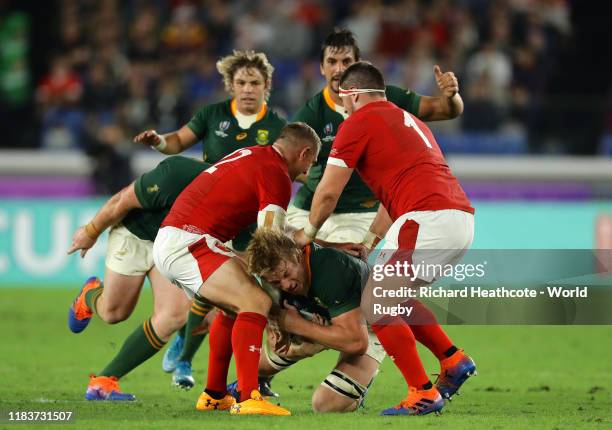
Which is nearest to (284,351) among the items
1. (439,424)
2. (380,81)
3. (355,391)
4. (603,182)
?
(355,391)

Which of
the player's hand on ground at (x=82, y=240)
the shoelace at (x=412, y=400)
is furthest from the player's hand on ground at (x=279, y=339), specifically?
the player's hand on ground at (x=82, y=240)

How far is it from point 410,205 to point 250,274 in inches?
39.6

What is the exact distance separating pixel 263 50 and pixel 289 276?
10.9 metres

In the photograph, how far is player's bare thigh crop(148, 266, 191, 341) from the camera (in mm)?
8148

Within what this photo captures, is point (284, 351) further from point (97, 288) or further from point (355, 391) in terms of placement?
point (97, 288)

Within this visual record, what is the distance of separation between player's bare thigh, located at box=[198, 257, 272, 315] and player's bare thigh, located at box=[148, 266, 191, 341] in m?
1.09

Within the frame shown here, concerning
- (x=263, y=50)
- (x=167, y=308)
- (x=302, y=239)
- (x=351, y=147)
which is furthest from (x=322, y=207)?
(x=263, y=50)

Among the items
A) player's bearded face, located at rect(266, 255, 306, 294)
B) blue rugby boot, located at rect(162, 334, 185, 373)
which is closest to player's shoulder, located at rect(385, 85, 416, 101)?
player's bearded face, located at rect(266, 255, 306, 294)

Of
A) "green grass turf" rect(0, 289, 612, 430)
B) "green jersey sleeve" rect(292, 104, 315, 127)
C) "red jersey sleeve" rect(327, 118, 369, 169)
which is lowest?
"green grass turf" rect(0, 289, 612, 430)

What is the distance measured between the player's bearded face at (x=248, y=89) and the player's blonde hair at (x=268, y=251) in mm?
2518

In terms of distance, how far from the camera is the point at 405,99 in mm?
8578

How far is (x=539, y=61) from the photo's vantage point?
17250 mm

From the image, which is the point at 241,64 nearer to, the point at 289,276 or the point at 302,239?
the point at 302,239

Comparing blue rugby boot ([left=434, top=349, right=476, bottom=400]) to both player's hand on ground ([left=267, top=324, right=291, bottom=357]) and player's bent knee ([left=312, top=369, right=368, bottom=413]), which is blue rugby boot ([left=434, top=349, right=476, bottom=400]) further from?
player's hand on ground ([left=267, top=324, right=291, bottom=357])
